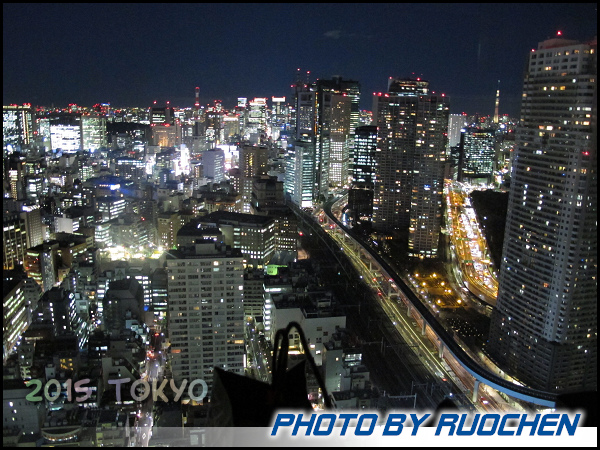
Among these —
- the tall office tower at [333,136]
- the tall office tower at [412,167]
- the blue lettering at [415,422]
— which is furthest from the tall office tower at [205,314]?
the tall office tower at [333,136]

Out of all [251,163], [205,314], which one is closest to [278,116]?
[251,163]

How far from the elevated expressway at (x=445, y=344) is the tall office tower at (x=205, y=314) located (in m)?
2.58

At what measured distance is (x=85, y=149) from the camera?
61.2 feet

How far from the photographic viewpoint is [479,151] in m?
17.9

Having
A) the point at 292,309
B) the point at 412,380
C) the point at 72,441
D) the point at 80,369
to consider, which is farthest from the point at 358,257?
the point at 72,441

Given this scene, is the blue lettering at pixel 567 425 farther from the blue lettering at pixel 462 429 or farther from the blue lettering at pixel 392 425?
the blue lettering at pixel 392 425

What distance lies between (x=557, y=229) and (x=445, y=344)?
6.23 feet

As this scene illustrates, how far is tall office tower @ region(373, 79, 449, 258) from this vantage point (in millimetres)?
10859

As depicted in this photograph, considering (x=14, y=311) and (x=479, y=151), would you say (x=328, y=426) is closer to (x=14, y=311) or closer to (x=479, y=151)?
(x=14, y=311)

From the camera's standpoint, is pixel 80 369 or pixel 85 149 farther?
pixel 85 149

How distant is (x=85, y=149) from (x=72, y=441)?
16.4 metres

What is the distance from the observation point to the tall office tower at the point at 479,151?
57.9 feet

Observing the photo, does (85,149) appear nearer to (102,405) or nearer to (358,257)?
(358,257)

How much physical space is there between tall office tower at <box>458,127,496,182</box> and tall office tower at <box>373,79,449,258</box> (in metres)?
5.31
